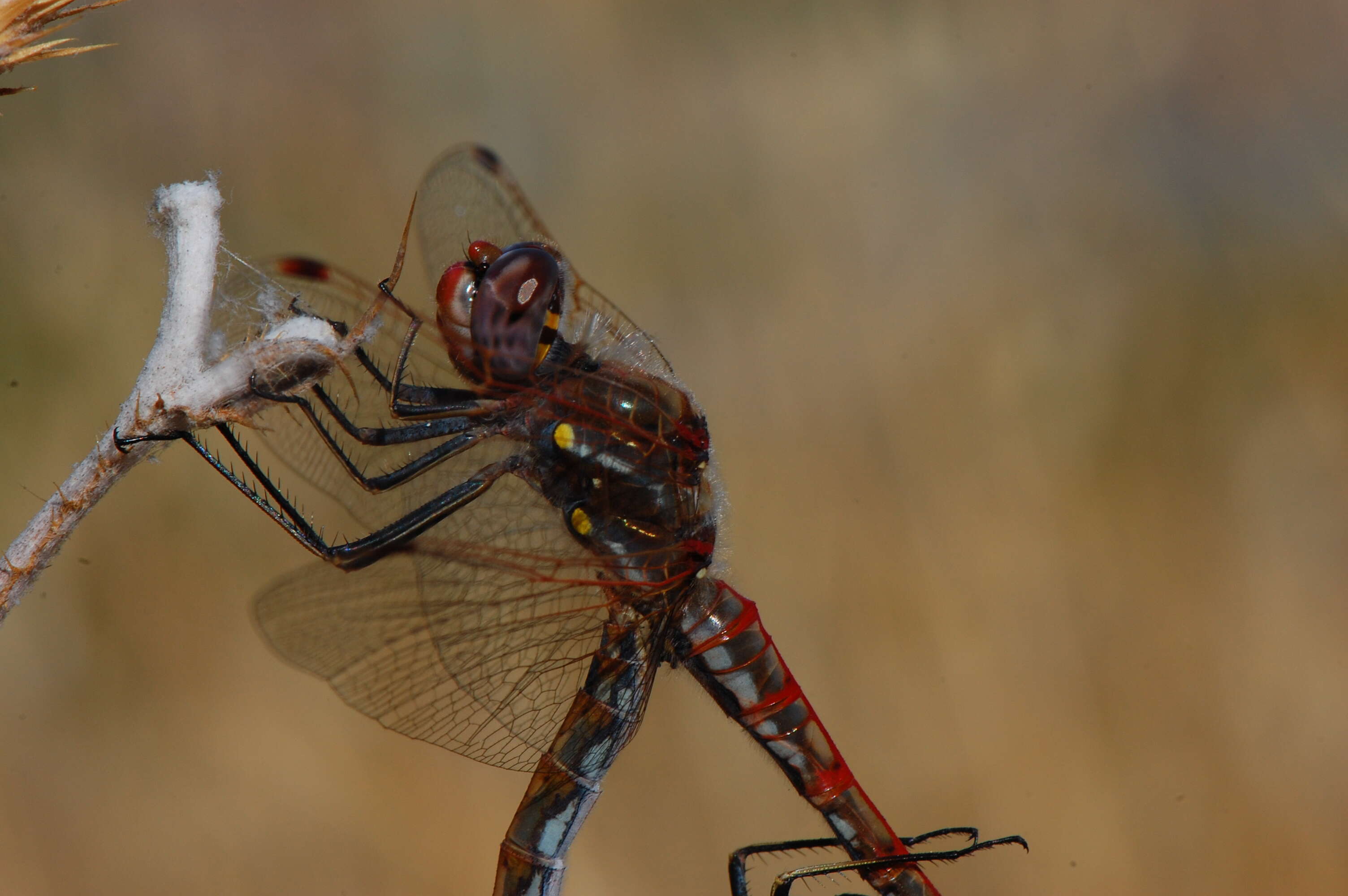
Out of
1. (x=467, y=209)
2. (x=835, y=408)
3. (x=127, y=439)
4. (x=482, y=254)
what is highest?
(x=835, y=408)

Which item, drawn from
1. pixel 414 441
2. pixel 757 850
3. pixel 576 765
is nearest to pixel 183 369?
pixel 414 441

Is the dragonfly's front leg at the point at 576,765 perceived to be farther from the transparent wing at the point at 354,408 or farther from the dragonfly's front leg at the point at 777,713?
the transparent wing at the point at 354,408

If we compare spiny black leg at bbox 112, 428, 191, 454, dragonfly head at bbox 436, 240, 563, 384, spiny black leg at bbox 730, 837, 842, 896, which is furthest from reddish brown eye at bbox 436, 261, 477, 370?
spiny black leg at bbox 730, 837, 842, 896

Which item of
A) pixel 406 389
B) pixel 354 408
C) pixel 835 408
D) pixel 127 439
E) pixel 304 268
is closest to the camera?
pixel 127 439

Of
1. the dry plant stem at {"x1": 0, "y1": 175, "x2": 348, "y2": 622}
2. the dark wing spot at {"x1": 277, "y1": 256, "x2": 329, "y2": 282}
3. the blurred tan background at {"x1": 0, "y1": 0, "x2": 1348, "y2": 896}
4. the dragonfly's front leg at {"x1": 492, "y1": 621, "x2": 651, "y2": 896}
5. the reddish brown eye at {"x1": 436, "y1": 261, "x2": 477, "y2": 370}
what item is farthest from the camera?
the blurred tan background at {"x1": 0, "y1": 0, "x2": 1348, "y2": 896}

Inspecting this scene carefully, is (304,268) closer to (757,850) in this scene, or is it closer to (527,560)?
(527,560)

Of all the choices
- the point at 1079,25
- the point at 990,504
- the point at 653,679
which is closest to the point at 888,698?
the point at 990,504

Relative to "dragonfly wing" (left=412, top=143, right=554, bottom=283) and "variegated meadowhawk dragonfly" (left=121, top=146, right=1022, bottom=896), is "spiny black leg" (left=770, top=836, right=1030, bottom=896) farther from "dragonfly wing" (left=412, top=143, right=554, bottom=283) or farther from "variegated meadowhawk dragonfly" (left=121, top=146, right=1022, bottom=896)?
"dragonfly wing" (left=412, top=143, right=554, bottom=283)
